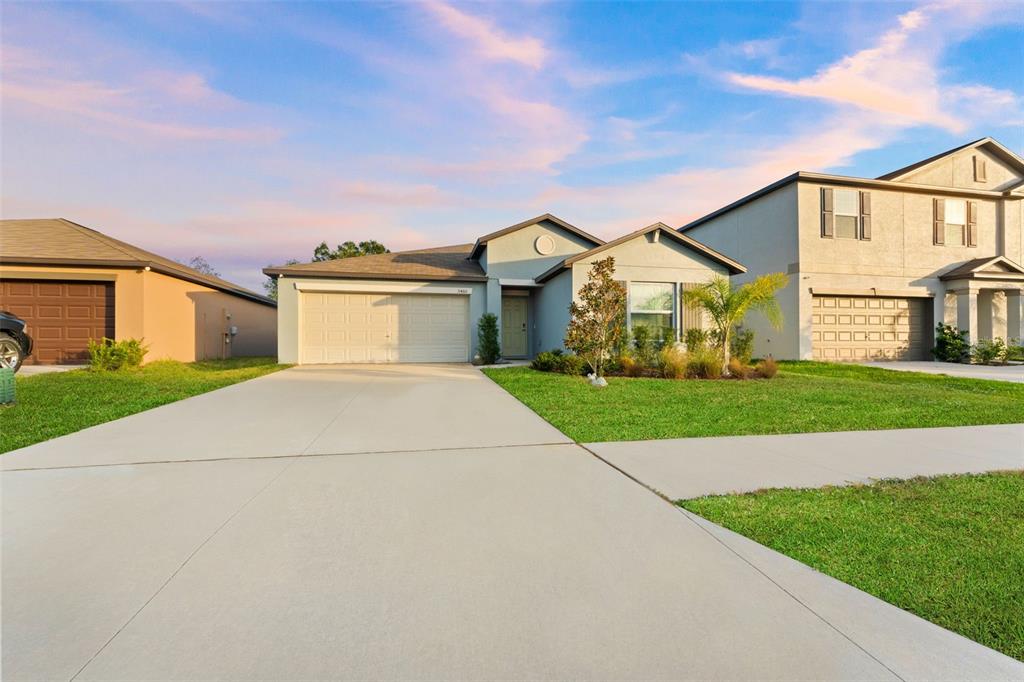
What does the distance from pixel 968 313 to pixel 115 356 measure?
27330mm

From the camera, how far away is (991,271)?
15875mm

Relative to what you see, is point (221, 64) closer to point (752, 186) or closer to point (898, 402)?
point (898, 402)

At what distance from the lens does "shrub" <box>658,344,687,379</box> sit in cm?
1112

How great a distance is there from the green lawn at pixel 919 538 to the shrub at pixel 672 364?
23.3ft

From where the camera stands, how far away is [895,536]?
9.32ft

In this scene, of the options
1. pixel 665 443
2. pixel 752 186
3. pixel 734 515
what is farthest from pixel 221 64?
pixel 752 186

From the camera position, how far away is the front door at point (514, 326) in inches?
669

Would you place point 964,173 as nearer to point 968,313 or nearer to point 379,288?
point 968,313

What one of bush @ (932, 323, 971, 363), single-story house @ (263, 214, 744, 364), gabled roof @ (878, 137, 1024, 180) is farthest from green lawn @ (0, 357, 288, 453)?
gabled roof @ (878, 137, 1024, 180)

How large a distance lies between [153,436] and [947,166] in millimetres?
25705

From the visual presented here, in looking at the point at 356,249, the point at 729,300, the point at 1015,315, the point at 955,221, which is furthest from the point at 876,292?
the point at 356,249

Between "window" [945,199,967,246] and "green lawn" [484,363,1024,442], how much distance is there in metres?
9.72

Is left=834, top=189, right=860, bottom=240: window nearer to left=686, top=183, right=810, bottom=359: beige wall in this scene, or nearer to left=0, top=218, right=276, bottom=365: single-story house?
left=686, top=183, right=810, bottom=359: beige wall

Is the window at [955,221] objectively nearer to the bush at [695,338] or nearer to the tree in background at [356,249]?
the bush at [695,338]
